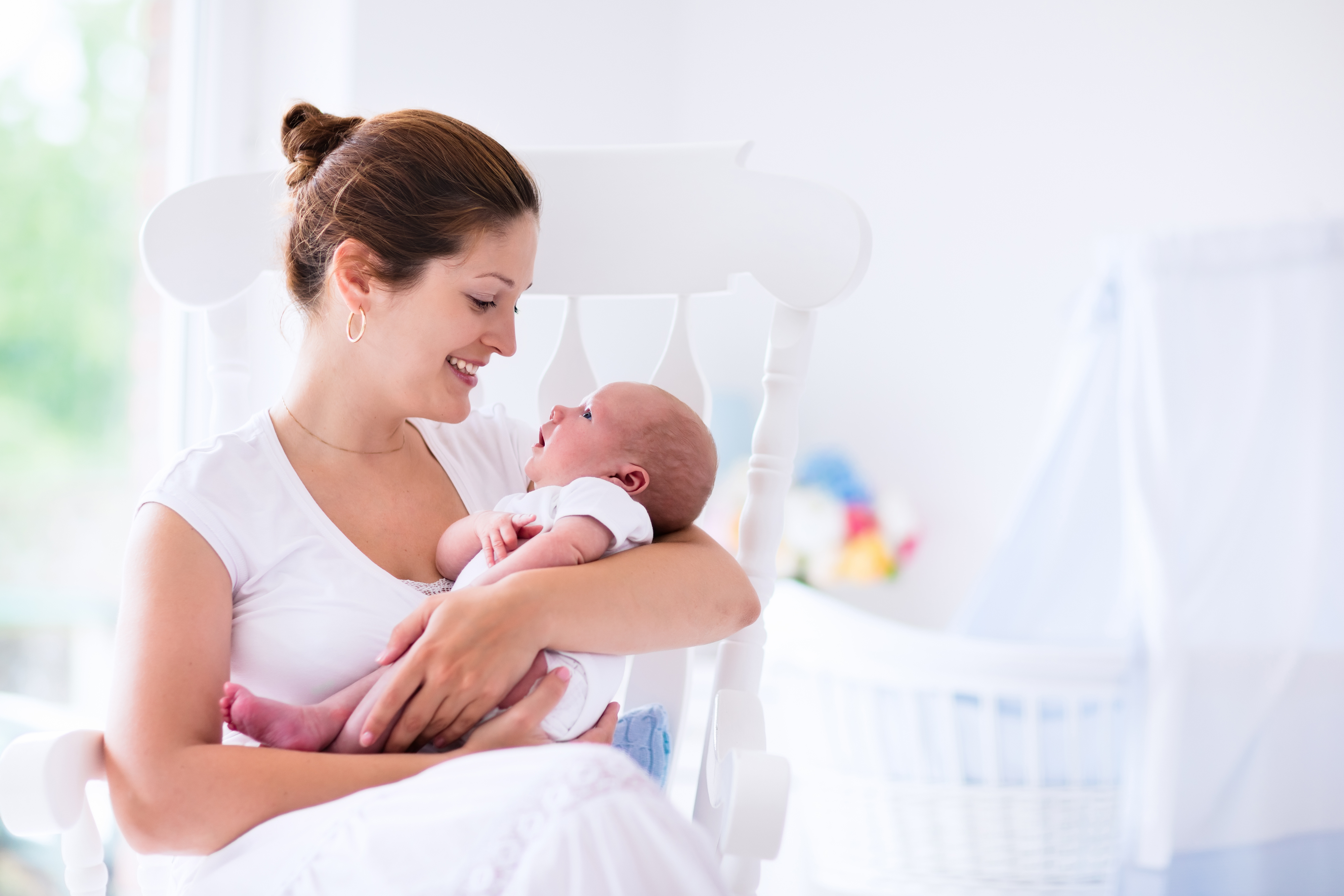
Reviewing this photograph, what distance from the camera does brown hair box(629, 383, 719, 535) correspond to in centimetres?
114

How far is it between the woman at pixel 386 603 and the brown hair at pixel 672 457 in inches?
1.9

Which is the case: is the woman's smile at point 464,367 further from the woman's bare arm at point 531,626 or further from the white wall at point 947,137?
the white wall at point 947,137

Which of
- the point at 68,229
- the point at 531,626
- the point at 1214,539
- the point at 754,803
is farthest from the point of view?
the point at 1214,539

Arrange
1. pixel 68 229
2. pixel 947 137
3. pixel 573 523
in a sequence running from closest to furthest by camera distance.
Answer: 1. pixel 573 523
2. pixel 68 229
3. pixel 947 137

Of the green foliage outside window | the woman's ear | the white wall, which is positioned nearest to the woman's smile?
the woman's ear

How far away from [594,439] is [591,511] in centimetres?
15

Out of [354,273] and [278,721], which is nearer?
[278,721]

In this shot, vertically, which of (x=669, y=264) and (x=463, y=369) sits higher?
(x=669, y=264)

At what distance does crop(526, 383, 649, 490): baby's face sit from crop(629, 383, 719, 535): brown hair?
0.01 metres

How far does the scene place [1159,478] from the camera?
2.10 metres

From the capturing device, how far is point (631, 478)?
3.76ft

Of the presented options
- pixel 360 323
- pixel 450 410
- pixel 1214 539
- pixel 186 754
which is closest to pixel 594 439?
pixel 450 410

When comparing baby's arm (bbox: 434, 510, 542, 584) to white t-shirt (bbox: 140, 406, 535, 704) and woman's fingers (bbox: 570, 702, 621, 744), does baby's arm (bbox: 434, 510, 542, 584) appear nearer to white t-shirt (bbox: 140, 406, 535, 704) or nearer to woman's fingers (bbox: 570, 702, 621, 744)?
white t-shirt (bbox: 140, 406, 535, 704)

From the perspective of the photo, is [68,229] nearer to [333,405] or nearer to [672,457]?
[333,405]
